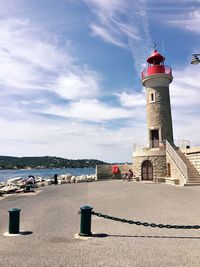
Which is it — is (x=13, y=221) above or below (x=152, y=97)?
below

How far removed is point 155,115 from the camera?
31797 millimetres

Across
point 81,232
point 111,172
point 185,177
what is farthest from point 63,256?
point 111,172

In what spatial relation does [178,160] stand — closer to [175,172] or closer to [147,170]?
[175,172]

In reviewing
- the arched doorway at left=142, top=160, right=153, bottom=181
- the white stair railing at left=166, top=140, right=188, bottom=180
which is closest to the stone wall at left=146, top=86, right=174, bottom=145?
the white stair railing at left=166, top=140, right=188, bottom=180

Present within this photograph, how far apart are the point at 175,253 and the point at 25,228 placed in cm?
492

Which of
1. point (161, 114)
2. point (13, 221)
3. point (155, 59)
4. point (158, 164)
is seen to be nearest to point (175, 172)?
point (158, 164)

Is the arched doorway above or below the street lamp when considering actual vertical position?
below

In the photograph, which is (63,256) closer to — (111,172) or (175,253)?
(175,253)

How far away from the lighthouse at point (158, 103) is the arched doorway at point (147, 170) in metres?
2.11

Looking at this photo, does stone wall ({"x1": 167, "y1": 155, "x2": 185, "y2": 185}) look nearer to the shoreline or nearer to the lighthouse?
the lighthouse

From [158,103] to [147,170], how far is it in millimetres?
6972

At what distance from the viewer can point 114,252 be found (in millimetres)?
6723

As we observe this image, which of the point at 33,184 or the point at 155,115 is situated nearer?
the point at 33,184

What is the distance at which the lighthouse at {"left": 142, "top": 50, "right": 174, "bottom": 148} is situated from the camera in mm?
31594
